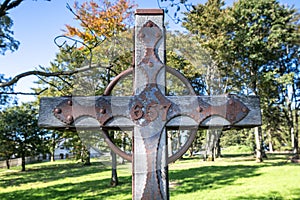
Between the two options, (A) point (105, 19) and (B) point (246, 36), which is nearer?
(A) point (105, 19)

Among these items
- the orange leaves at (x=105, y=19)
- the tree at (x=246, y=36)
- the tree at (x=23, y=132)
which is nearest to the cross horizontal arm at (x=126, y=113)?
the orange leaves at (x=105, y=19)

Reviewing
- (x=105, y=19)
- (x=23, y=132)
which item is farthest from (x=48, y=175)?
(x=105, y=19)

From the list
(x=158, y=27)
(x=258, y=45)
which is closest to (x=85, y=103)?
(x=158, y=27)

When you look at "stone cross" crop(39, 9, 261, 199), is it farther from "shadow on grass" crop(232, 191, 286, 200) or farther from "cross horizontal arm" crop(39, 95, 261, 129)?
"shadow on grass" crop(232, 191, 286, 200)

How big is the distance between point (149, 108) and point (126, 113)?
139mm

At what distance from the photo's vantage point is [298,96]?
955 inches

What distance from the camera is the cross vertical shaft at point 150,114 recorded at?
1424 mm

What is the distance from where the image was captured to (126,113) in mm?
1543

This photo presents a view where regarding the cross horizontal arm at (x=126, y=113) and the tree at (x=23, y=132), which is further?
the tree at (x=23, y=132)

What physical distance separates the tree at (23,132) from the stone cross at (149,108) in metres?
25.9

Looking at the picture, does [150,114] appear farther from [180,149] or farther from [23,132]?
[23,132]

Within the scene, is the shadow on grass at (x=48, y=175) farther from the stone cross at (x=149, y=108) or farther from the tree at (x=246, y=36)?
the stone cross at (x=149, y=108)

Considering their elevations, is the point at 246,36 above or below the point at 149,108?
above

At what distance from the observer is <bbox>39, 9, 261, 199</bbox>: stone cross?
150cm
